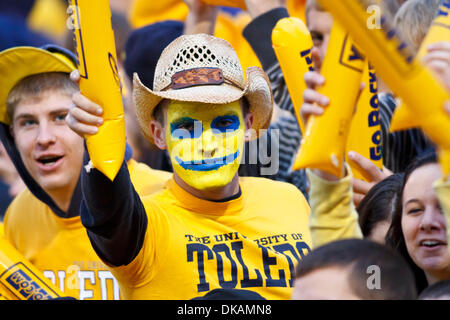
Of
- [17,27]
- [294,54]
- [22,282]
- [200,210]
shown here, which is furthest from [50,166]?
[17,27]

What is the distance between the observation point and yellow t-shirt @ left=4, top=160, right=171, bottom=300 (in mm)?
3076

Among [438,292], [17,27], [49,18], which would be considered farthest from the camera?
[49,18]

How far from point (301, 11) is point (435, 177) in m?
2.13

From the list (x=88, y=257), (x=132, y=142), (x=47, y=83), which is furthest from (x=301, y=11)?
(x=88, y=257)

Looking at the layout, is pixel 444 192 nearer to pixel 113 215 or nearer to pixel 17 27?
pixel 113 215

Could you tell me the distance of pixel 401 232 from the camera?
2529 millimetres

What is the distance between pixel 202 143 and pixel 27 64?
2.93 feet

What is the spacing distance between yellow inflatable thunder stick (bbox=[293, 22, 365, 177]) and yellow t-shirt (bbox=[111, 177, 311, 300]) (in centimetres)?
92

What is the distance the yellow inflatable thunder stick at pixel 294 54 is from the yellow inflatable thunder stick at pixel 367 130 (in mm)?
347

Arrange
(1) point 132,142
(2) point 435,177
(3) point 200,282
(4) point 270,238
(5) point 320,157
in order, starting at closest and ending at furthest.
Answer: (5) point 320,157, (2) point 435,177, (3) point 200,282, (4) point 270,238, (1) point 132,142

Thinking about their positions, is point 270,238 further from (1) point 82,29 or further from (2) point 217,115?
(1) point 82,29

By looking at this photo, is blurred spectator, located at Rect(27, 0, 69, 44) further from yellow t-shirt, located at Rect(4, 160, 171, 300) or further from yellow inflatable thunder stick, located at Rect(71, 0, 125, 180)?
yellow inflatable thunder stick, located at Rect(71, 0, 125, 180)

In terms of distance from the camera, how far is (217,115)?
272cm

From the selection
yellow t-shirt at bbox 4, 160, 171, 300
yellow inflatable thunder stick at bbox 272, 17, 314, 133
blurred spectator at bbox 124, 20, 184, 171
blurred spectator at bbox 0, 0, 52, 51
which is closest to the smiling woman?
yellow inflatable thunder stick at bbox 272, 17, 314, 133
